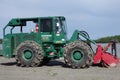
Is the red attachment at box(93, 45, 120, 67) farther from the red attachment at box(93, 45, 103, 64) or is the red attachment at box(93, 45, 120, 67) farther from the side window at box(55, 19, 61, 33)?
the side window at box(55, 19, 61, 33)

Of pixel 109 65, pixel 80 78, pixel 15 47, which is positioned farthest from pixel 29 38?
pixel 80 78

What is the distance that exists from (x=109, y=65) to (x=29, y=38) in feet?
14.7

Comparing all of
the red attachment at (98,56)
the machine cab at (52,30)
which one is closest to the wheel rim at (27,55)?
the machine cab at (52,30)

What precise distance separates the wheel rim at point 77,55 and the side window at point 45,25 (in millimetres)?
1823

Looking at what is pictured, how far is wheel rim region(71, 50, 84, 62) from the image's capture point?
1872 cm

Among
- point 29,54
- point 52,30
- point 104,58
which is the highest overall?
point 52,30

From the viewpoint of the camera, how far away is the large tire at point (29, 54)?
1938 cm

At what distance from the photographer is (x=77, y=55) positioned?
1884 centimetres

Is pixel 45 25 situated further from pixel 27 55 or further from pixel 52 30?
pixel 27 55

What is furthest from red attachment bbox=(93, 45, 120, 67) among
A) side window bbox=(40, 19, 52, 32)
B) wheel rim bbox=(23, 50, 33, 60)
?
wheel rim bbox=(23, 50, 33, 60)

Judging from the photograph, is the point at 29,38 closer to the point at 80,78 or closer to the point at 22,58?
the point at 22,58

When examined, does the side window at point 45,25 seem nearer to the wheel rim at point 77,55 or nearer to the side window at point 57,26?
the side window at point 57,26

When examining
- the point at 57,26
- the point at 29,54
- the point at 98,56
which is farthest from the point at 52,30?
the point at 98,56

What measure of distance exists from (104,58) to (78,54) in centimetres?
127
